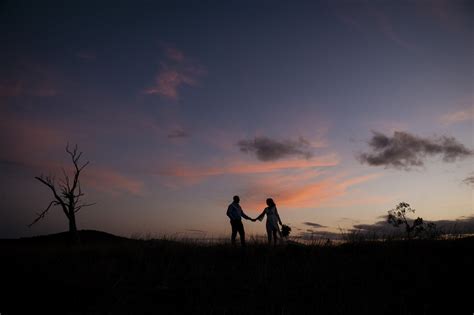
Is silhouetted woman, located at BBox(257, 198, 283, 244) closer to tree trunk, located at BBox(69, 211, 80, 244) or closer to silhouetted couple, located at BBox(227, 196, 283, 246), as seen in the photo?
silhouetted couple, located at BBox(227, 196, 283, 246)

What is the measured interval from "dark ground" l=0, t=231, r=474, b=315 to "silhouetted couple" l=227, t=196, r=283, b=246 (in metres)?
2.77

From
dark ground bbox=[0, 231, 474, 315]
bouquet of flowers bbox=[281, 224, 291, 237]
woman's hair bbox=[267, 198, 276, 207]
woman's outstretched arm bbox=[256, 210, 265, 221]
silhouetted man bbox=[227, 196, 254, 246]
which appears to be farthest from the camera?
bouquet of flowers bbox=[281, 224, 291, 237]

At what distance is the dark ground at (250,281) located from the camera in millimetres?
8812

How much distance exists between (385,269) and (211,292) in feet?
19.3

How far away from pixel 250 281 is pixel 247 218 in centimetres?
853

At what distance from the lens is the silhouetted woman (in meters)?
18.9

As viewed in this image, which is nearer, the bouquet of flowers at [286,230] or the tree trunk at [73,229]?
the bouquet of flowers at [286,230]

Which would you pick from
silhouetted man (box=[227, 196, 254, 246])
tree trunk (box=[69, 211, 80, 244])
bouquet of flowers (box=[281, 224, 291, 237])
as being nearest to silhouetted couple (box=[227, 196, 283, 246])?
silhouetted man (box=[227, 196, 254, 246])

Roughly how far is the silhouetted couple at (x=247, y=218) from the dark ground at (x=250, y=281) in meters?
2.77

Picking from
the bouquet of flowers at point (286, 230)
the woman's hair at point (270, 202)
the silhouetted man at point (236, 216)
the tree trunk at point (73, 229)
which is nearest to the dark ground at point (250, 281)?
the silhouetted man at point (236, 216)

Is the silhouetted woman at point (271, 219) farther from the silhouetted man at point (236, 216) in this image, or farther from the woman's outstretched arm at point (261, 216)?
the silhouetted man at point (236, 216)

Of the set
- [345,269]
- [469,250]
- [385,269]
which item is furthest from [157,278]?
[469,250]

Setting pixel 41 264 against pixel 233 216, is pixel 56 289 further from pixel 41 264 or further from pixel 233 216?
pixel 233 216

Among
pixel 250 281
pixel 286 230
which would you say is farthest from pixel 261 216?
pixel 250 281
